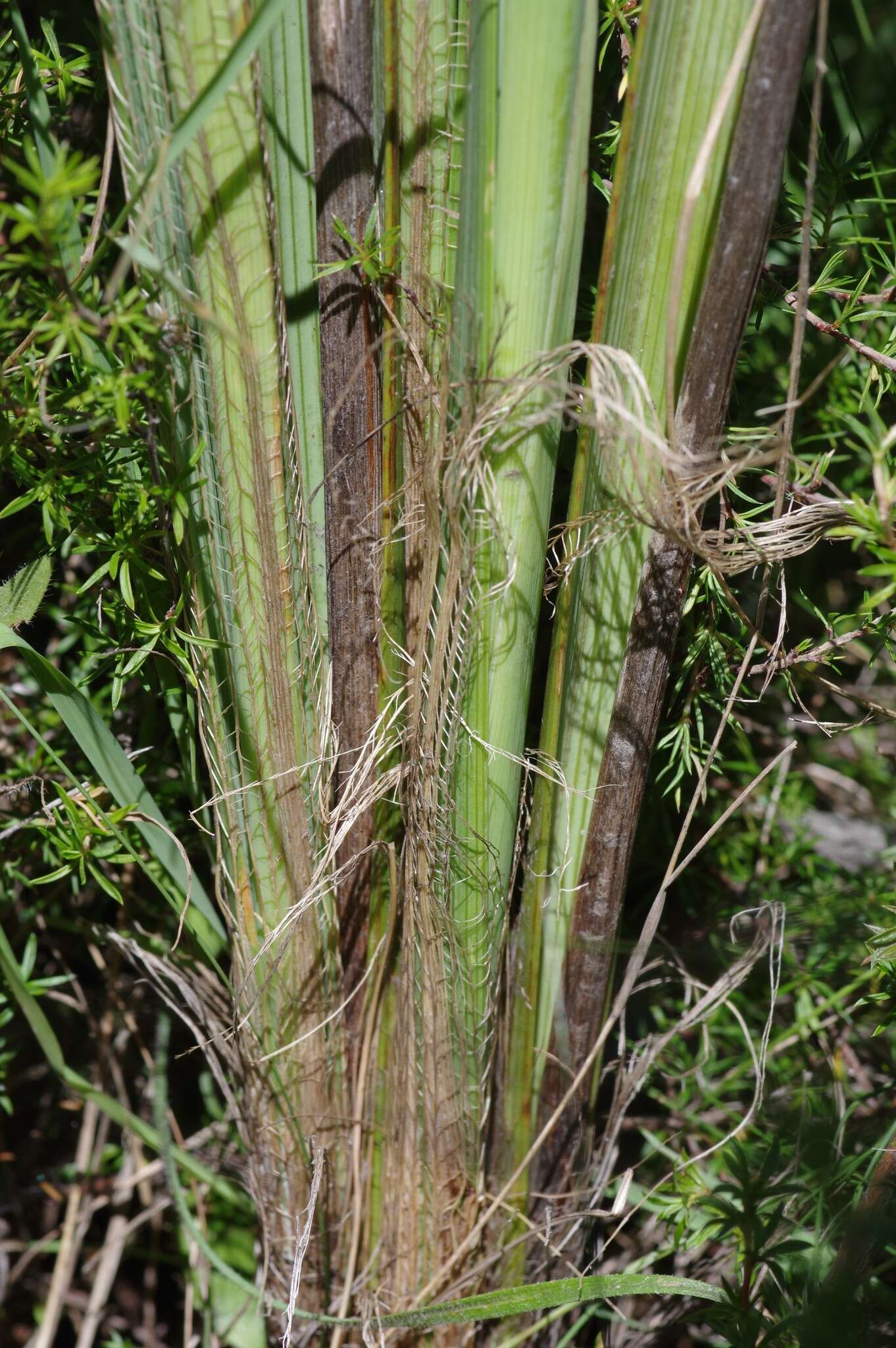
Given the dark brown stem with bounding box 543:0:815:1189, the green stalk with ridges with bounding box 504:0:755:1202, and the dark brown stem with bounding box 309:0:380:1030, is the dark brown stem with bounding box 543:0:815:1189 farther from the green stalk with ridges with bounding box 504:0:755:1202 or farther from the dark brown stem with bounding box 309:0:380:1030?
the dark brown stem with bounding box 309:0:380:1030

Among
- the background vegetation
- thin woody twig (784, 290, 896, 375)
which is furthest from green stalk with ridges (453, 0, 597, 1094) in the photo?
thin woody twig (784, 290, 896, 375)

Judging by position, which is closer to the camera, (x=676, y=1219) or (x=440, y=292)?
(x=440, y=292)

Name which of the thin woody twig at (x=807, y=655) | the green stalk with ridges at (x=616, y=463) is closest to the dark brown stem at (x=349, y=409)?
the green stalk with ridges at (x=616, y=463)

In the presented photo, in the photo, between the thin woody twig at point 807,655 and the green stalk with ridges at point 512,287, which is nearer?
the green stalk with ridges at point 512,287

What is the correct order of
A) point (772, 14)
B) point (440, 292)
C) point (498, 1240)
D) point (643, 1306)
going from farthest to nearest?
point (643, 1306) → point (498, 1240) → point (440, 292) → point (772, 14)

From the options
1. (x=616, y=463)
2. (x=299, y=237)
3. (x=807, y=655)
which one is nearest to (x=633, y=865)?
(x=807, y=655)

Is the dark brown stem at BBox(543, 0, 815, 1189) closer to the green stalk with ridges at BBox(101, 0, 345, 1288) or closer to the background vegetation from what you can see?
the background vegetation

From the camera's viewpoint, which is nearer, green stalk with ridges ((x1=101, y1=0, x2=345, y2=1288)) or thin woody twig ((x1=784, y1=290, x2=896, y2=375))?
green stalk with ridges ((x1=101, y1=0, x2=345, y2=1288))

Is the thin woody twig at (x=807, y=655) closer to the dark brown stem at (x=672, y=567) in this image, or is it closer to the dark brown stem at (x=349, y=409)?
the dark brown stem at (x=672, y=567)

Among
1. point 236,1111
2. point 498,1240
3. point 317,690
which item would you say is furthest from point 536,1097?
point 317,690

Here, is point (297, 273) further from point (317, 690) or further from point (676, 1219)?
point (676, 1219)

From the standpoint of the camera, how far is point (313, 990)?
623 millimetres

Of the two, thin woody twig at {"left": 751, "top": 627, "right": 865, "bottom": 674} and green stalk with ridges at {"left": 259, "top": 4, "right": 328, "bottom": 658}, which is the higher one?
green stalk with ridges at {"left": 259, "top": 4, "right": 328, "bottom": 658}

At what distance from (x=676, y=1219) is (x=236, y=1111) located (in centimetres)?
34
